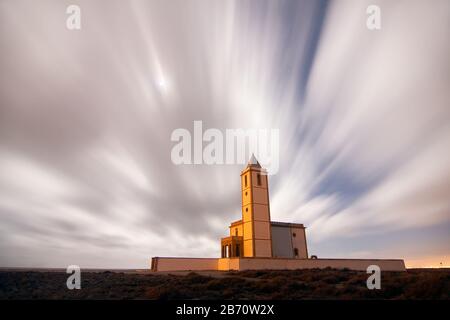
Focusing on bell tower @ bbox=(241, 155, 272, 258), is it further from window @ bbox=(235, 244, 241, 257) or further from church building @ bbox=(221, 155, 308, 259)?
window @ bbox=(235, 244, 241, 257)

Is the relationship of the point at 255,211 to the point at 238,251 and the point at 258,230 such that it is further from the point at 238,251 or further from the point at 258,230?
the point at 238,251

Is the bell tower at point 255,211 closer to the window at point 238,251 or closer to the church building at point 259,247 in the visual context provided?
the church building at point 259,247

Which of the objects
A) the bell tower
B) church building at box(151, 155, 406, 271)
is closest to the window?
church building at box(151, 155, 406, 271)

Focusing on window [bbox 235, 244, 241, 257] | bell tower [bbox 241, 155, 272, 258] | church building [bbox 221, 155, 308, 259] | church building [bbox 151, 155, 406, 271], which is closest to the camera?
church building [bbox 151, 155, 406, 271]

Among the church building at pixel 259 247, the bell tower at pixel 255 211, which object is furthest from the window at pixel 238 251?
the bell tower at pixel 255 211

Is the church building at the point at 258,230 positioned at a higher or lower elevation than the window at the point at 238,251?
higher

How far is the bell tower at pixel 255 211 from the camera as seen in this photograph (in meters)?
31.2

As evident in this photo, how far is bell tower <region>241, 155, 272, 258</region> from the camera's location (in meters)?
31.2

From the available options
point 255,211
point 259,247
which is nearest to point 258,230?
point 259,247

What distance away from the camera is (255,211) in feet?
107
